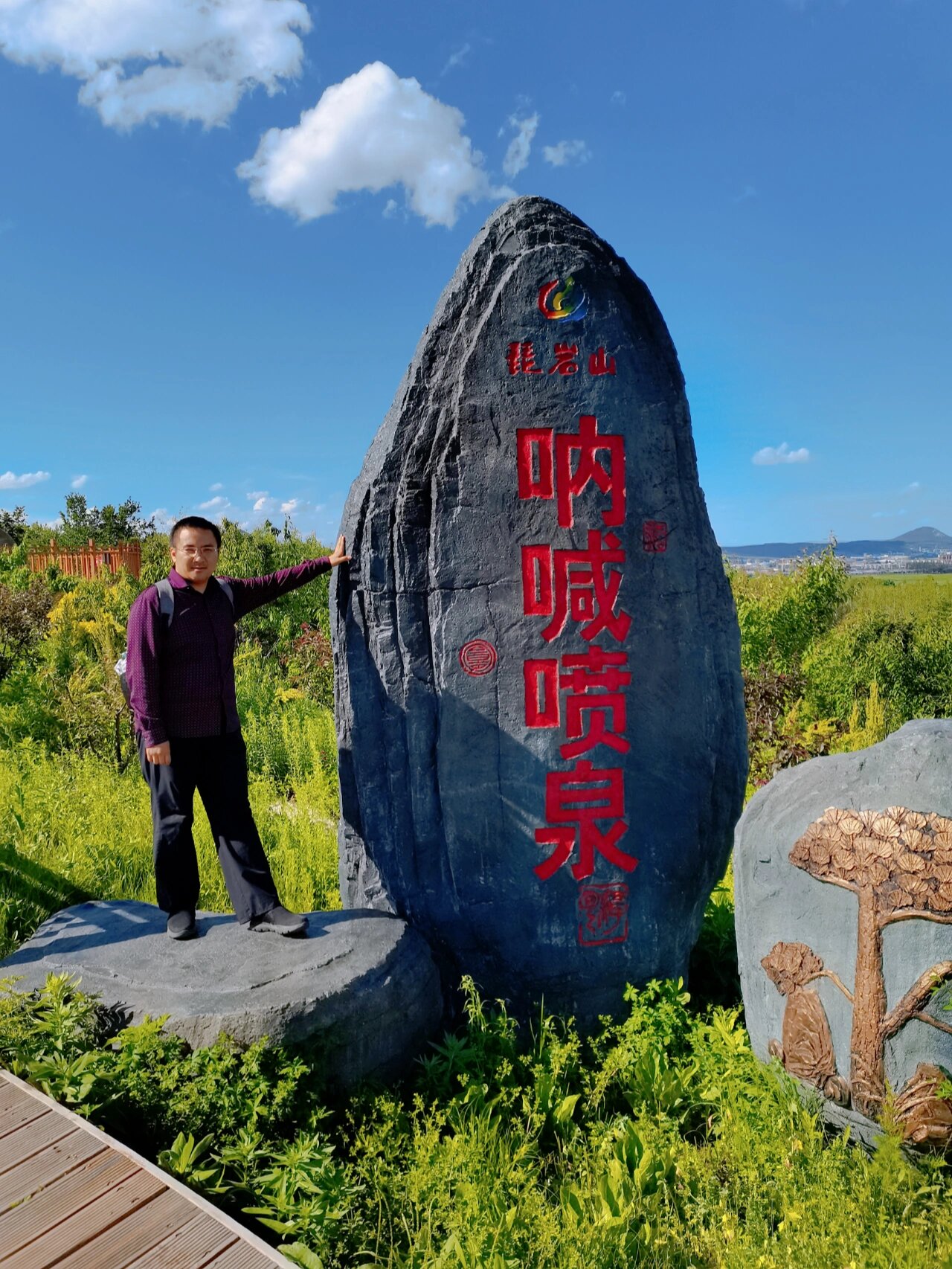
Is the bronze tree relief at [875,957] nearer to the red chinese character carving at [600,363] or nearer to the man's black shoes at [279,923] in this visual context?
the man's black shoes at [279,923]

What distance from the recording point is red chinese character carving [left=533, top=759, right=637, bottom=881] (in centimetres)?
338

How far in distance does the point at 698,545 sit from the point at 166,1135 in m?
2.75

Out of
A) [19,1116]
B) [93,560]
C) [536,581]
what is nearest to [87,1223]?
[19,1116]

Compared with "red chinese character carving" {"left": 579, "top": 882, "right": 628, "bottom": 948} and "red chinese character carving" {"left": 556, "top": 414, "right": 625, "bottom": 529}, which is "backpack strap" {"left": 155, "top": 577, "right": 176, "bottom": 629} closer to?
"red chinese character carving" {"left": 556, "top": 414, "right": 625, "bottom": 529}

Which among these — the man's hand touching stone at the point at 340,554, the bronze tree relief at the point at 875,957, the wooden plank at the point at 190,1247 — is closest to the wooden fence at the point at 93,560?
the man's hand touching stone at the point at 340,554

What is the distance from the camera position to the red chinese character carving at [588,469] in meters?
3.39

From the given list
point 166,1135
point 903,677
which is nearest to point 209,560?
point 166,1135

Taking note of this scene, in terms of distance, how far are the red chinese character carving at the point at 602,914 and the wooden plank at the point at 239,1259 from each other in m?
1.65

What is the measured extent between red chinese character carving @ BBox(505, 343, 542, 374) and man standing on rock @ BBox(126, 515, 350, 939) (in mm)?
1056

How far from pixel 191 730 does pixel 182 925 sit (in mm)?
714

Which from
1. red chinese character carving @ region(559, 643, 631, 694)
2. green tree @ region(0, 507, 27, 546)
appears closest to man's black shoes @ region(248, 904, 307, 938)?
red chinese character carving @ region(559, 643, 631, 694)

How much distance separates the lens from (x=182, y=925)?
127 inches

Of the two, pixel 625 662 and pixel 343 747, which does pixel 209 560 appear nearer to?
pixel 343 747

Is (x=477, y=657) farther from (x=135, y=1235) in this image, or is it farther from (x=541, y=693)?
(x=135, y=1235)
